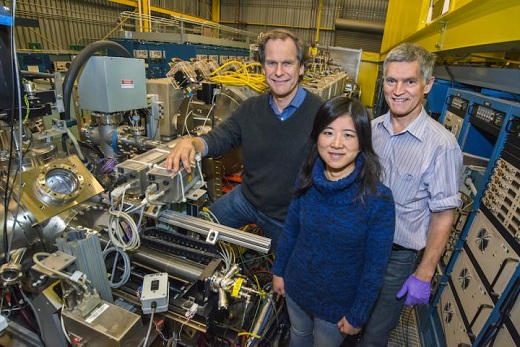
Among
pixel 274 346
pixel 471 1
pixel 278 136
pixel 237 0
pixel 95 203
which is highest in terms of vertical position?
pixel 237 0

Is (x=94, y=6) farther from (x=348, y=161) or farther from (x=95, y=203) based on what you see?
(x=348, y=161)

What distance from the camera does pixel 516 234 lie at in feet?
3.84

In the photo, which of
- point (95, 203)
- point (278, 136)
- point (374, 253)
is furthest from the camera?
point (278, 136)

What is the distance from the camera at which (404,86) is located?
3.83 ft

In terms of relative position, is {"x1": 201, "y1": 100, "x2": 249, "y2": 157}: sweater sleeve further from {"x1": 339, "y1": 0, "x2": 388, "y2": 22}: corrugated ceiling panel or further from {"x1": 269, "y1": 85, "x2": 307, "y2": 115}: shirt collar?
{"x1": 339, "y1": 0, "x2": 388, "y2": 22}: corrugated ceiling panel

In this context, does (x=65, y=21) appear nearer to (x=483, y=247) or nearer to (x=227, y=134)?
(x=227, y=134)

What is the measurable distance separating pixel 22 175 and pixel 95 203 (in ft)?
0.91

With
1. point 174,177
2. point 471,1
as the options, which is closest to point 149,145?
point 174,177

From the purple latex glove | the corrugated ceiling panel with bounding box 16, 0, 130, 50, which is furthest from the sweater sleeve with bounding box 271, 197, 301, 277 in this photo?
the corrugated ceiling panel with bounding box 16, 0, 130, 50

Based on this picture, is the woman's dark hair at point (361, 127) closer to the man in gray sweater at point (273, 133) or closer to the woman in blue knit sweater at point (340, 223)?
the woman in blue knit sweater at point (340, 223)

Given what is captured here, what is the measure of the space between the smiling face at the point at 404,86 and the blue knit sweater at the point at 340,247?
34 centimetres

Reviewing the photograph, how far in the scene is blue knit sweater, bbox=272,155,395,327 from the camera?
0.99m

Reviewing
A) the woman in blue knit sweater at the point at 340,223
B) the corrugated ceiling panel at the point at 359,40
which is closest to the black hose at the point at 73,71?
the woman in blue knit sweater at the point at 340,223

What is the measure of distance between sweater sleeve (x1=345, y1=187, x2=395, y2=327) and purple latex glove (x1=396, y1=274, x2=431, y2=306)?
354 millimetres
